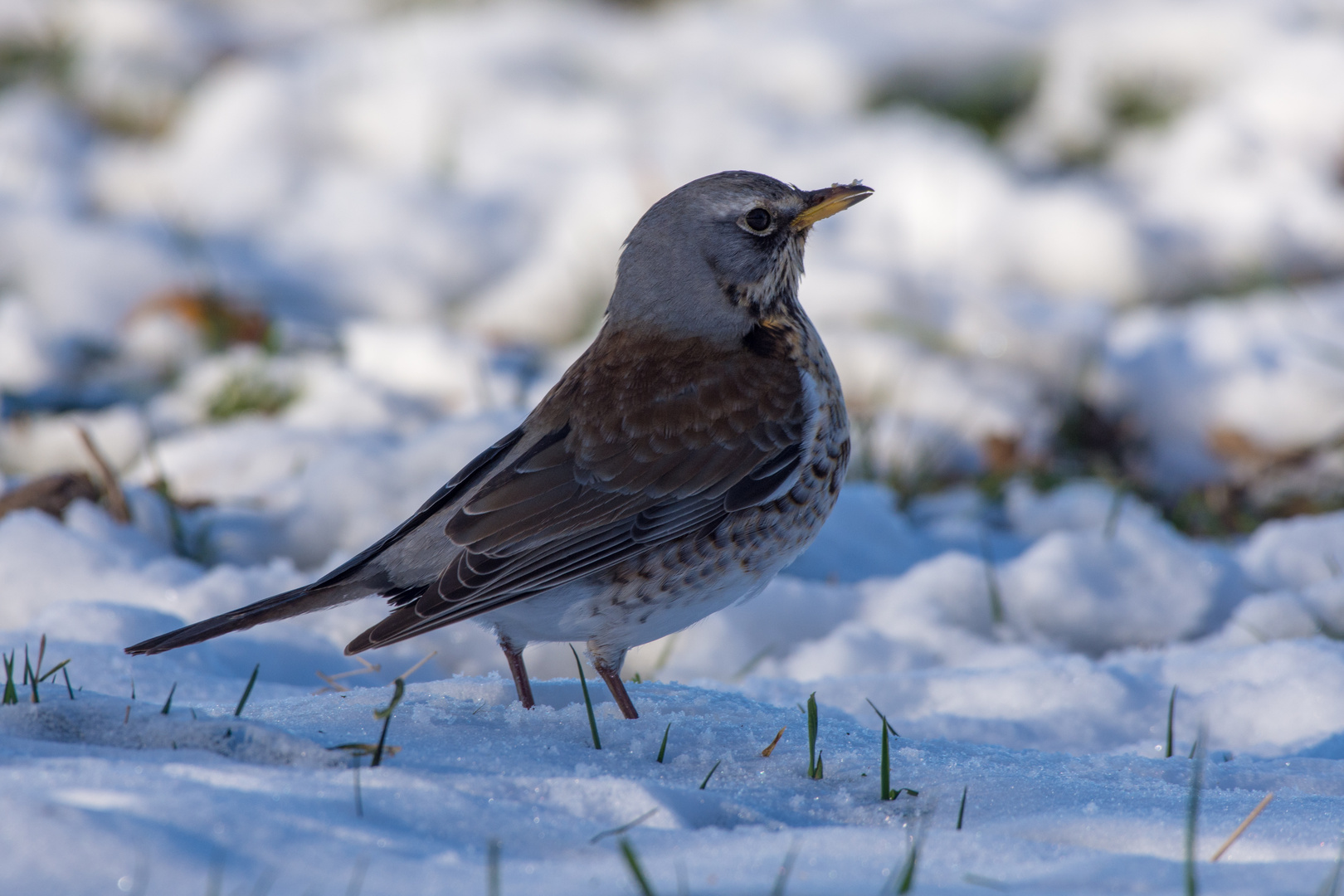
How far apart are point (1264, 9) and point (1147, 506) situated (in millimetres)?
5078

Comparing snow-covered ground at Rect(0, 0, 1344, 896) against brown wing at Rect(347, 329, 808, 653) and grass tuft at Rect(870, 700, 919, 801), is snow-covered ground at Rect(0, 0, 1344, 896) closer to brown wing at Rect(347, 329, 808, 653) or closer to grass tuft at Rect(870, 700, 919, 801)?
grass tuft at Rect(870, 700, 919, 801)

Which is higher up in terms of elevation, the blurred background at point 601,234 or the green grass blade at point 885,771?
the blurred background at point 601,234

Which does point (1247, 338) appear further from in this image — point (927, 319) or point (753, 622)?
point (753, 622)

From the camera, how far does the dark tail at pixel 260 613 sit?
305cm

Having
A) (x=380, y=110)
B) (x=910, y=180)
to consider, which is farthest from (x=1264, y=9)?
(x=380, y=110)

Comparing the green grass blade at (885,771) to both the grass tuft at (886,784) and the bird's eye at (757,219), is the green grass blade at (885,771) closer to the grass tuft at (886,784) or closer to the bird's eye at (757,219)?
the grass tuft at (886,784)

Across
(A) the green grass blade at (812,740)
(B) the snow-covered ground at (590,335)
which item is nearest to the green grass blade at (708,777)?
(B) the snow-covered ground at (590,335)

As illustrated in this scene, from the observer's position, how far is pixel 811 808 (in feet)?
8.79

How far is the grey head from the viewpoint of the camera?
13.2 feet

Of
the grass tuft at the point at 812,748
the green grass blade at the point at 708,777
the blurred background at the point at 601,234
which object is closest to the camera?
the green grass blade at the point at 708,777

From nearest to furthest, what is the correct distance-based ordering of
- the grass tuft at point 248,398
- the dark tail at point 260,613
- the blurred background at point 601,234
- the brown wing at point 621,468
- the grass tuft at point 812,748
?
the grass tuft at point 812,748 → the dark tail at point 260,613 → the brown wing at point 621,468 → the blurred background at point 601,234 → the grass tuft at point 248,398

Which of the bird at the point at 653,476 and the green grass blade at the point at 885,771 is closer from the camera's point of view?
the green grass blade at the point at 885,771

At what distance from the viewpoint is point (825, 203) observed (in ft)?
13.5

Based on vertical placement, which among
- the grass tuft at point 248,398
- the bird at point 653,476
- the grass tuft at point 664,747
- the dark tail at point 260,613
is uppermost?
the grass tuft at point 248,398
